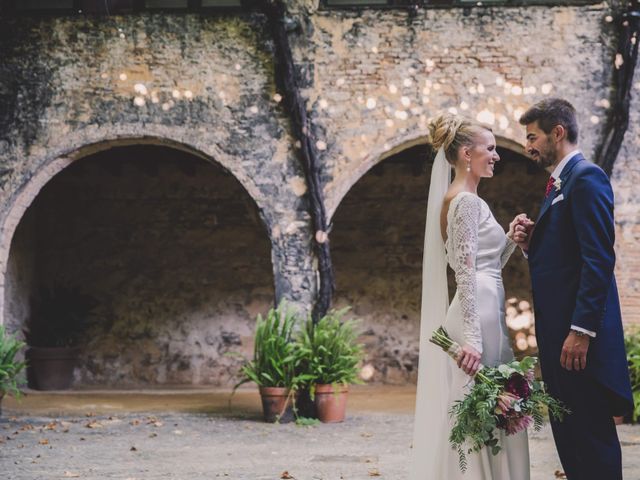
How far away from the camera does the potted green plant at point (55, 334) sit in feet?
33.9

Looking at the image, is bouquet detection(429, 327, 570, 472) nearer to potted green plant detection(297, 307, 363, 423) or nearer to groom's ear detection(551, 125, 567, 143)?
groom's ear detection(551, 125, 567, 143)

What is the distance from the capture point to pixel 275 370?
7.38 meters

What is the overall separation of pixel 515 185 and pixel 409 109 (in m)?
3.32

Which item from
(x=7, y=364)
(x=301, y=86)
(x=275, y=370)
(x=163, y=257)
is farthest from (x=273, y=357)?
(x=163, y=257)

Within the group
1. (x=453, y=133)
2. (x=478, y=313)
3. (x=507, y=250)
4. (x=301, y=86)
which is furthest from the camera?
(x=301, y=86)

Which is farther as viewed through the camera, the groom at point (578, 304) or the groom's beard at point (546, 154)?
the groom's beard at point (546, 154)

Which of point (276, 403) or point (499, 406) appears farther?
point (276, 403)

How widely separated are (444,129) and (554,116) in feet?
1.79

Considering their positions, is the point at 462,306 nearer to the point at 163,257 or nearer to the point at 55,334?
the point at 163,257

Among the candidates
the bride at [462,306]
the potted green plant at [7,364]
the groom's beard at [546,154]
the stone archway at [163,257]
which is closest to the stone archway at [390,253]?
the stone archway at [163,257]

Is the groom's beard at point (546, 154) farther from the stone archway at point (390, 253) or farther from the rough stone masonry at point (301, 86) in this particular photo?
the stone archway at point (390, 253)

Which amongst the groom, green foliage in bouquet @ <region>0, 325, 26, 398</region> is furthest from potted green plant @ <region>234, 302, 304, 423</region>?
the groom

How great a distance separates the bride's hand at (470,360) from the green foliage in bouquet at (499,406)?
0.10 feet

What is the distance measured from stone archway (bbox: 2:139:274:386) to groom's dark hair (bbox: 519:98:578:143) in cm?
773
